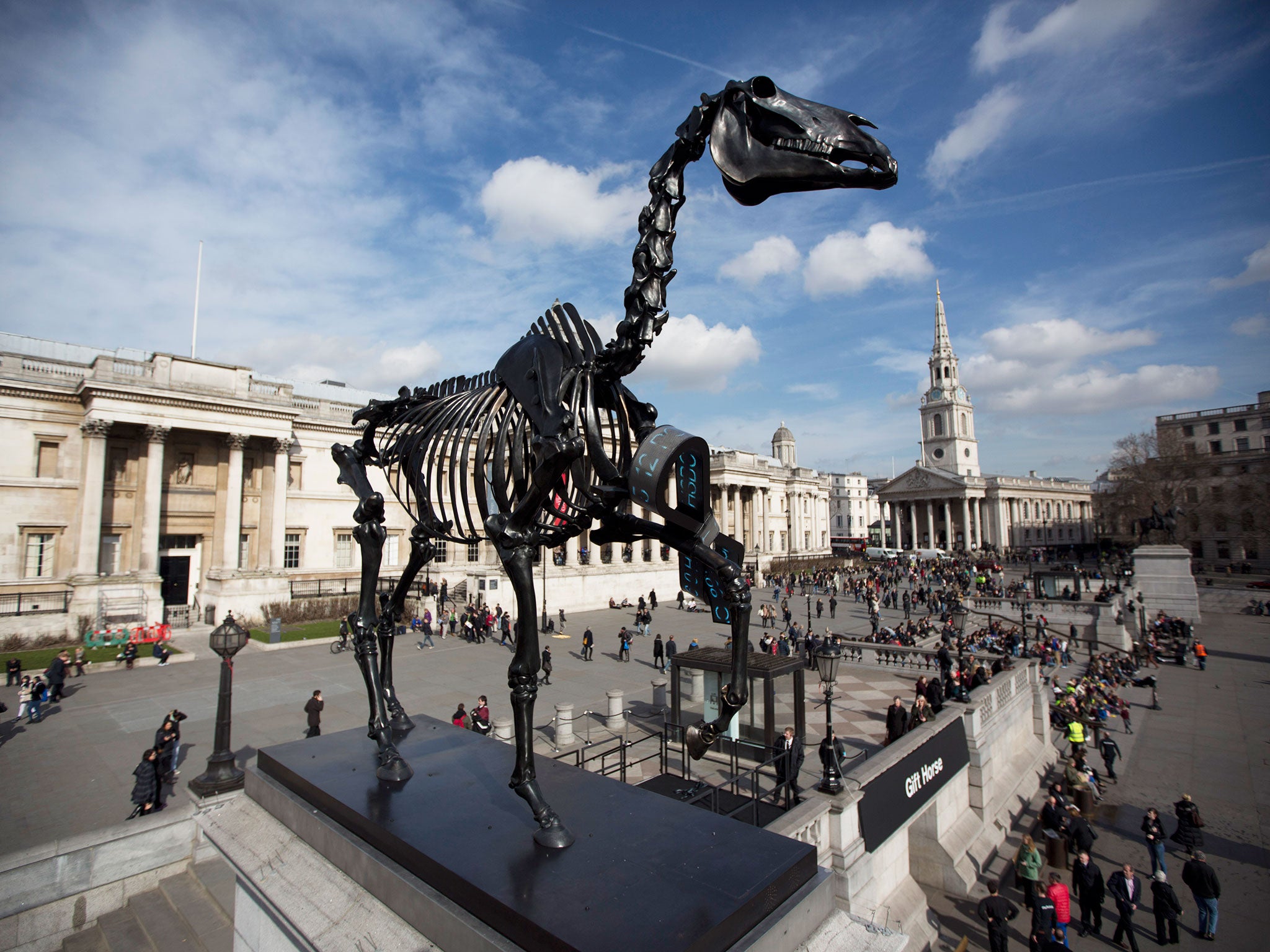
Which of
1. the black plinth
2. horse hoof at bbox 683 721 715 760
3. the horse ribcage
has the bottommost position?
the black plinth

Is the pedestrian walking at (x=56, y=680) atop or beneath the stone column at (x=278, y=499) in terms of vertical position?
beneath

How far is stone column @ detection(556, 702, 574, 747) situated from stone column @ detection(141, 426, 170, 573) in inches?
1069

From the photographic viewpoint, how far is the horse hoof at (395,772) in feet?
16.1

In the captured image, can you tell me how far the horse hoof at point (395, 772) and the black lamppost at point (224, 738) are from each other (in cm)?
472

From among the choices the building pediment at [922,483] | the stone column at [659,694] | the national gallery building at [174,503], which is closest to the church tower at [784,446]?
the building pediment at [922,483]

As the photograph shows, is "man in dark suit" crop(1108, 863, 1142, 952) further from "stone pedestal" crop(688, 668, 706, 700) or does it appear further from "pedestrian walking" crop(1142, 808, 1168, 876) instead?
"stone pedestal" crop(688, 668, 706, 700)

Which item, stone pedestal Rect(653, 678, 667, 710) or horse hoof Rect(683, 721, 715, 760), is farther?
stone pedestal Rect(653, 678, 667, 710)

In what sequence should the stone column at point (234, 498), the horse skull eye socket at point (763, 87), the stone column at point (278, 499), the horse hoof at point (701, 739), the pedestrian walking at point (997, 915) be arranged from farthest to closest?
the stone column at point (278, 499), the stone column at point (234, 498), the pedestrian walking at point (997, 915), the horse skull eye socket at point (763, 87), the horse hoof at point (701, 739)

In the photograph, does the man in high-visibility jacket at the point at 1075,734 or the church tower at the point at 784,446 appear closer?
the man in high-visibility jacket at the point at 1075,734

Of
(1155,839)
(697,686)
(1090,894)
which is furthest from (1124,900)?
(697,686)

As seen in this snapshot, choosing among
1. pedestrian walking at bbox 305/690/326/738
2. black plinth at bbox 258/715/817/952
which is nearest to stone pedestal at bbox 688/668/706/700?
pedestrian walking at bbox 305/690/326/738

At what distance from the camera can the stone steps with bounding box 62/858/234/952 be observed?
6.89m

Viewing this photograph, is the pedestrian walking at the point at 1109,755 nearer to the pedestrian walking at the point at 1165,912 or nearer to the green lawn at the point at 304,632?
the pedestrian walking at the point at 1165,912

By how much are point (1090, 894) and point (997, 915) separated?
2.67 meters
